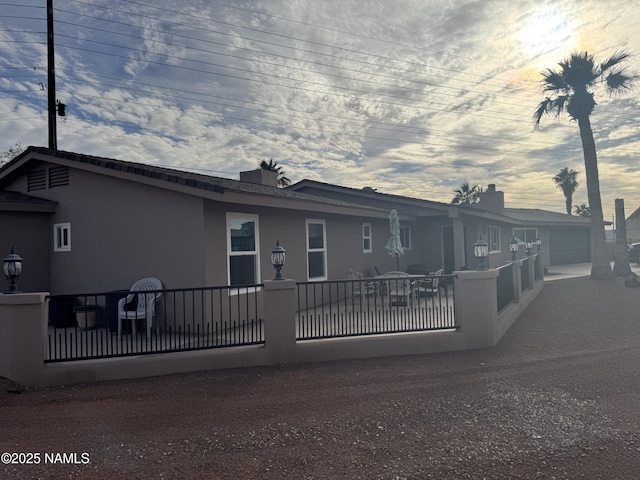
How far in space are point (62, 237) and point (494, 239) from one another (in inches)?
675

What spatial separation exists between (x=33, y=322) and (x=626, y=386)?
23.9 feet

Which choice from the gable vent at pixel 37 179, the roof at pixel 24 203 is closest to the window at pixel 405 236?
the roof at pixel 24 203

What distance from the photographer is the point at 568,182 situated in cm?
4653

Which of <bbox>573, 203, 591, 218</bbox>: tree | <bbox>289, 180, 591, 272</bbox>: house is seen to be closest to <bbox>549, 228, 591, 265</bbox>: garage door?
<bbox>289, 180, 591, 272</bbox>: house

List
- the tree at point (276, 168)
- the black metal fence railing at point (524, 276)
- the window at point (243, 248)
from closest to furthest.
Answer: the window at point (243, 248)
the black metal fence railing at point (524, 276)
the tree at point (276, 168)

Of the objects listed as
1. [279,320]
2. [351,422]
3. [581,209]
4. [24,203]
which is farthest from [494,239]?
[581,209]

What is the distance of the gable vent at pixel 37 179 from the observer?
924 centimetres

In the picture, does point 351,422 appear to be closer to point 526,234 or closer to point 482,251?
point 482,251

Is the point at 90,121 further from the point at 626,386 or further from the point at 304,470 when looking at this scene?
the point at 626,386

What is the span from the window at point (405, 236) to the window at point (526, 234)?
33.7 ft

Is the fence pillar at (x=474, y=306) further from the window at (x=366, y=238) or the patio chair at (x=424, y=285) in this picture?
the window at (x=366, y=238)

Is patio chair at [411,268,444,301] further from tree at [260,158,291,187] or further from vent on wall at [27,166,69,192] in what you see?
tree at [260,158,291,187]

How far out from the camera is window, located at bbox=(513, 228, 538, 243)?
22.7 m

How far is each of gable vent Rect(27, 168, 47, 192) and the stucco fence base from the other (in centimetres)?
524
